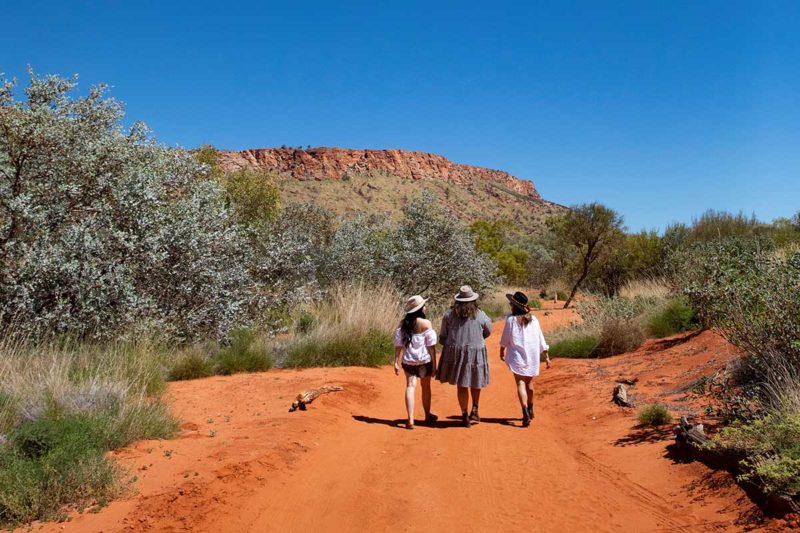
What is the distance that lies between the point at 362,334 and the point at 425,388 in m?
4.81

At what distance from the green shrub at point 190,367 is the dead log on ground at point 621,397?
6795 mm

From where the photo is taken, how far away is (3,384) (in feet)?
23.0

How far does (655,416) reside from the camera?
25.2ft

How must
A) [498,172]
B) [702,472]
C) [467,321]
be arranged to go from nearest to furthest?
[702,472] → [467,321] → [498,172]

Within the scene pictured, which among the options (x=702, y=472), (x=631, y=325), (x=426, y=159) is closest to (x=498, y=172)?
(x=426, y=159)

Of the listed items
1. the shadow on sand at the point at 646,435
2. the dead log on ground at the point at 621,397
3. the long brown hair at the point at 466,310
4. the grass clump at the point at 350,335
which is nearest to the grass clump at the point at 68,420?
the grass clump at the point at 350,335

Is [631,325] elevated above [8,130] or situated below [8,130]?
below

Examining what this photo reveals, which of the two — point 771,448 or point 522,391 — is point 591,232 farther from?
point 771,448

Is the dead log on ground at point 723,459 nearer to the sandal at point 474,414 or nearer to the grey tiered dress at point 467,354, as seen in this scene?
the grey tiered dress at point 467,354

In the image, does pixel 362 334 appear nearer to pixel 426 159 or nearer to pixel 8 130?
pixel 8 130

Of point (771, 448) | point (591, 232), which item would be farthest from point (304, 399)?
point (591, 232)

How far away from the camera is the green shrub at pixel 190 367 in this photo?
10422mm

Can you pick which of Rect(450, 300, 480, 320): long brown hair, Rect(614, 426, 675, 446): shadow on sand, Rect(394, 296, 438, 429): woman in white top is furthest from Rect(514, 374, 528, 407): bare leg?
Rect(614, 426, 675, 446): shadow on sand

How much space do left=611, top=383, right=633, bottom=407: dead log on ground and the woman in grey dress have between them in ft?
6.81
